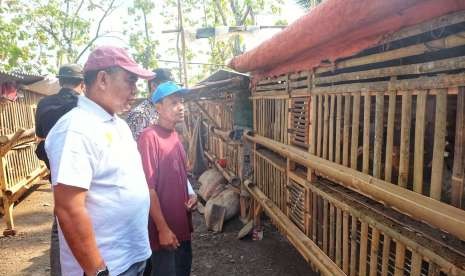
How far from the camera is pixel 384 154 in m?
2.65

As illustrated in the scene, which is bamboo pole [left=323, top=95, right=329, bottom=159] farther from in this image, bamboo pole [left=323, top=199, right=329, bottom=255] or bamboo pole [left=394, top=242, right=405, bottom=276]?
bamboo pole [left=394, top=242, right=405, bottom=276]

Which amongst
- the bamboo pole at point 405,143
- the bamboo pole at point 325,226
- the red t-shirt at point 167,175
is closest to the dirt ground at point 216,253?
the bamboo pole at point 325,226

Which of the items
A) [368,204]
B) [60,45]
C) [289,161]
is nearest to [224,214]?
[289,161]

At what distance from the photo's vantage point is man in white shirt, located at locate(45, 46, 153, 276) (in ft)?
5.55

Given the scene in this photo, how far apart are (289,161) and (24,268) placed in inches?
164

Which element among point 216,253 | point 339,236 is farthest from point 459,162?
point 216,253

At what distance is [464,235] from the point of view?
1590mm

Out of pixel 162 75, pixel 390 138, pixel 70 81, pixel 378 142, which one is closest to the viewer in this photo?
pixel 390 138

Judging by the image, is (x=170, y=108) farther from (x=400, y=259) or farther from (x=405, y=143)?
(x=400, y=259)

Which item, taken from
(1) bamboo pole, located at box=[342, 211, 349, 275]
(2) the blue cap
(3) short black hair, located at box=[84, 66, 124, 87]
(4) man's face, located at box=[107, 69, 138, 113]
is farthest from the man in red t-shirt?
(1) bamboo pole, located at box=[342, 211, 349, 275]

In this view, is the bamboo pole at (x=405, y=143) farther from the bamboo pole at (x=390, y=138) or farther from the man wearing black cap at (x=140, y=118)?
the man wearing black cap at (x=140, y=118)

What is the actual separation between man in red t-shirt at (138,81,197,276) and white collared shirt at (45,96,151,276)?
639mm

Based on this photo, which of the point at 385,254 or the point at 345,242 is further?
the point at 345,242

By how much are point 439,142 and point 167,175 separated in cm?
209
